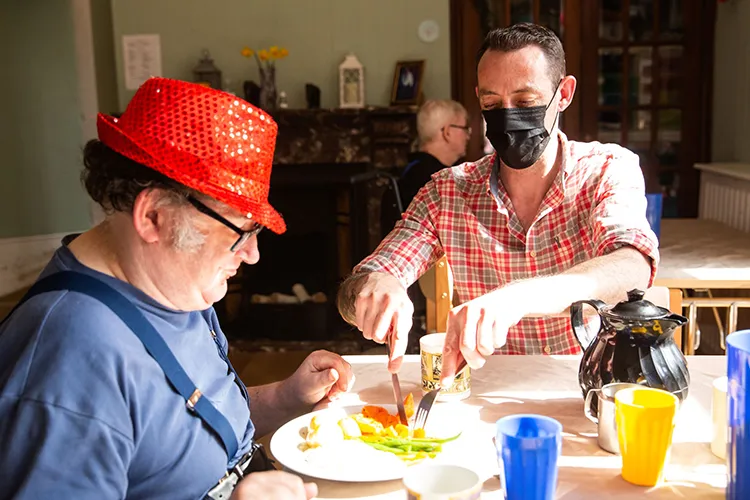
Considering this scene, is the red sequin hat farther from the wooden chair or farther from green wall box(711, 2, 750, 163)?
green wall box(711, 2, 750, 163)

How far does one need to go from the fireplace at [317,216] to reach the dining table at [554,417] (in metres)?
3.02

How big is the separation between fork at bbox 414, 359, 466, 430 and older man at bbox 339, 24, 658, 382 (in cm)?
29

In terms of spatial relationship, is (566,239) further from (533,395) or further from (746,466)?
(746,466)

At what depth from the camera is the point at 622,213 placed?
161 cm

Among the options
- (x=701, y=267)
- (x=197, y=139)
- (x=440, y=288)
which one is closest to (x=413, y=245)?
(x=440, y=288)

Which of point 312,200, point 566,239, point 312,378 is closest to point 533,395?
point 312,378

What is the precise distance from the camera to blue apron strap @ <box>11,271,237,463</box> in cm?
94

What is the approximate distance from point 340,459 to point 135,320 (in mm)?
353

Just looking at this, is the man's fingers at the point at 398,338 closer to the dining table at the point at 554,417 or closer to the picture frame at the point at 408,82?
the dining table at the point at 554,417

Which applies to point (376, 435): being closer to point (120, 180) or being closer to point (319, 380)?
point (319, 380)

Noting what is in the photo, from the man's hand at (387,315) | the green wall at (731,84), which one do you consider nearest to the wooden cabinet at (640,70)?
the green wall at (731,84)

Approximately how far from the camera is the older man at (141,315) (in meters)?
0.84

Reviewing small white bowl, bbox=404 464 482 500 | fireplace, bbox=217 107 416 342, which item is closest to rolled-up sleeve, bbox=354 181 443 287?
small white bowl, bbox=404 464 482 500

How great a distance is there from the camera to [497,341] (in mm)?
1165
